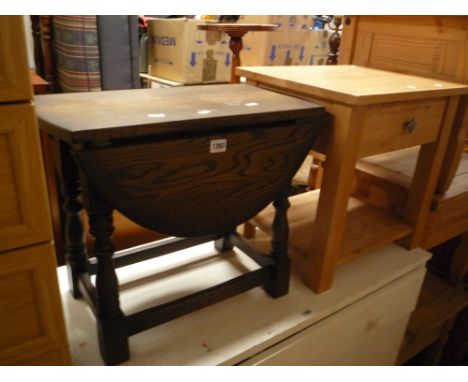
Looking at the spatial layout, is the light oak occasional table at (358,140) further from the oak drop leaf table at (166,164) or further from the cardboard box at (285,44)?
the cardboard box at (285,44)

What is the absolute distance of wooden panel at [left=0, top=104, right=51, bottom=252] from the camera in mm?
562

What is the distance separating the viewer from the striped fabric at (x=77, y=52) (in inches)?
74.2

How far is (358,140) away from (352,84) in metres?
0.16

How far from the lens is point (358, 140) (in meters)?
A: 0.95

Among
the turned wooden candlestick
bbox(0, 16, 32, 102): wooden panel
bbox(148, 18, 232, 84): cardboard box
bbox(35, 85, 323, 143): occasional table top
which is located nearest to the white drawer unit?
bbox(35, 85, 323, 143): occasional table top

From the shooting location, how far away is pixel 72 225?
1010 mm

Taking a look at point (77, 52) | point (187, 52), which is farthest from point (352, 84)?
point (187, 52)

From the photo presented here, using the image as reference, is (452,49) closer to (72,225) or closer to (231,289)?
(231,289)

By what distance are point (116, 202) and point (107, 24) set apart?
154 centimetres

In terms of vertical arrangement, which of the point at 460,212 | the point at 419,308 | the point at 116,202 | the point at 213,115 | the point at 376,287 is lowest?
Answer: the point at 419,308

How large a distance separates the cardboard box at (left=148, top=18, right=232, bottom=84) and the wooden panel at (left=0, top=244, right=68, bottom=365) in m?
2.17

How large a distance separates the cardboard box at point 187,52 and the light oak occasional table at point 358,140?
5.08 ft

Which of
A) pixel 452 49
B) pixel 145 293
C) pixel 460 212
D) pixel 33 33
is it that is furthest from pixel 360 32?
pixel 33 33

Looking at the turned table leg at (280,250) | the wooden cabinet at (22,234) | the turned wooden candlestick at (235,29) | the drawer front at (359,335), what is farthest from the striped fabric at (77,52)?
the drawer front at (359,335)
